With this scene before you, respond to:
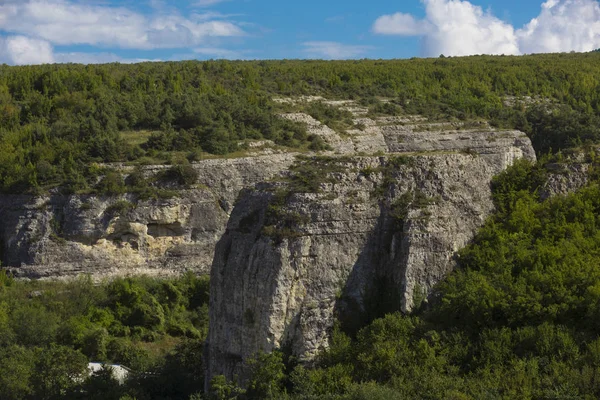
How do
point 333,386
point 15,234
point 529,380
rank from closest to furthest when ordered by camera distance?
point 529,380, point 333,386, point 15,234

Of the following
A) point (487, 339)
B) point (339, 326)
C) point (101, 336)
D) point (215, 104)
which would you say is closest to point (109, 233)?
point (101, 336)

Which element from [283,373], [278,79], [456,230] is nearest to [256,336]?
[283,373]

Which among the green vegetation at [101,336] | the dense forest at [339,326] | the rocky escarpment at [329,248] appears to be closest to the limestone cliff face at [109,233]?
the dense forest at [339,326]

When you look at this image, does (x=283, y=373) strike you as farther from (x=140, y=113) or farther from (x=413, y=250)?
(x=140, y=113)

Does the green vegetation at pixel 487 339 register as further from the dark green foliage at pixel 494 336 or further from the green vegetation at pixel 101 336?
the green vegetation at pixel 101 336

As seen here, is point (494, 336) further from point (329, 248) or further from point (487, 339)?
point (329, 248)
